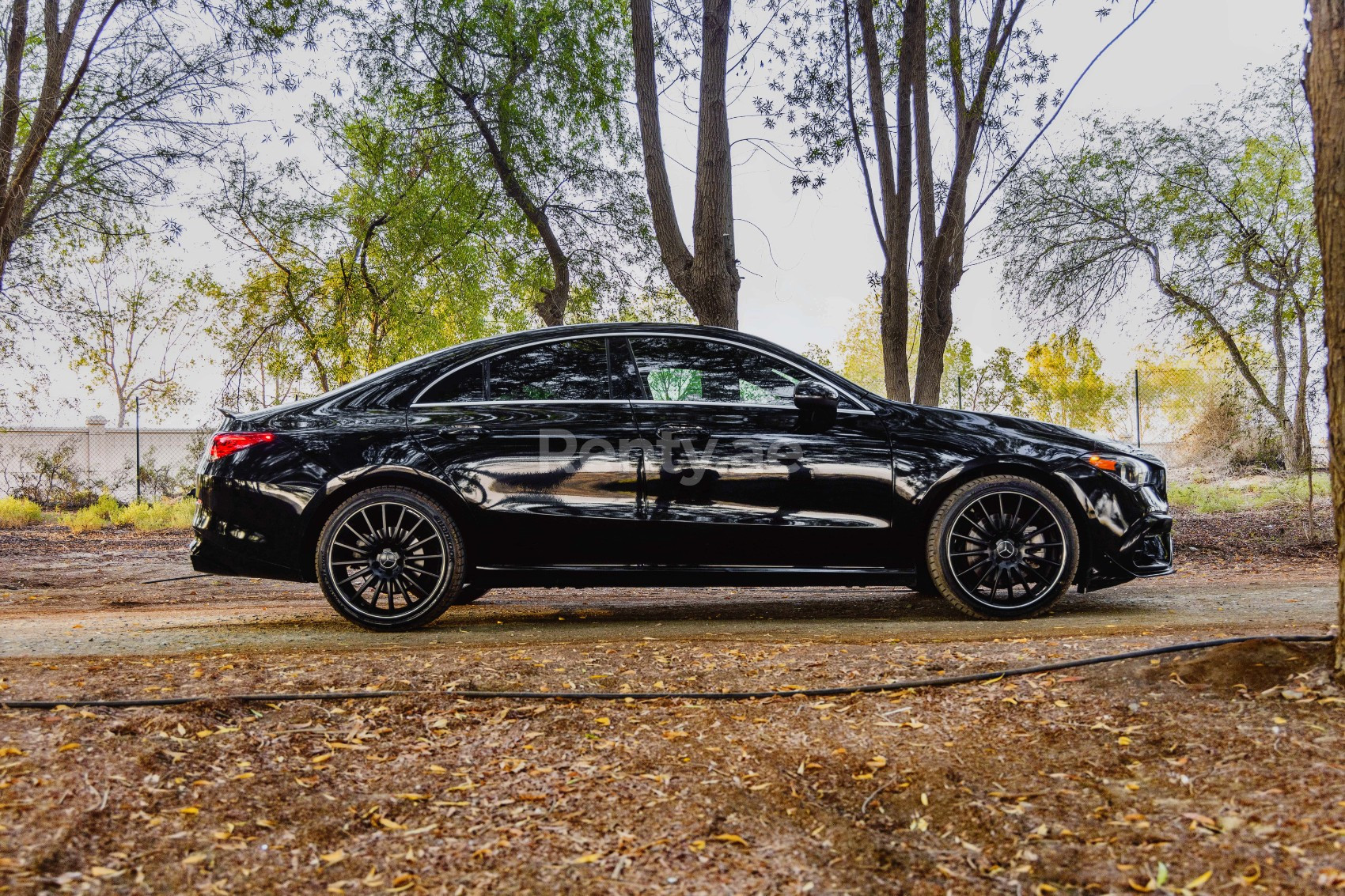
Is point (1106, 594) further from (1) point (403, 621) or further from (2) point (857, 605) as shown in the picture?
(1) point (403, 621)

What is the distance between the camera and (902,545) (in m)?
5.11

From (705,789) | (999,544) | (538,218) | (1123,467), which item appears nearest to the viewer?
(705,789)

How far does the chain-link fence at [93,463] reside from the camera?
17344 millimetres

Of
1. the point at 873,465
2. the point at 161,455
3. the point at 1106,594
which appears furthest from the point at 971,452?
the point at 161,455

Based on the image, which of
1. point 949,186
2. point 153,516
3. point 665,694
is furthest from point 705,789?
point 153,516

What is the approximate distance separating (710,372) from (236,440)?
2.65 meters

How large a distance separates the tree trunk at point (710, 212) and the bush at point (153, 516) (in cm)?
933

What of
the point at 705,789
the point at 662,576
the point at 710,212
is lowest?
the point at 705,789

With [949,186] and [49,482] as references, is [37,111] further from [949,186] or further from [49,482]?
[49,482]

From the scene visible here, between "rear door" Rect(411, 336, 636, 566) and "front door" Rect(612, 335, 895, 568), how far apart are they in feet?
0.53

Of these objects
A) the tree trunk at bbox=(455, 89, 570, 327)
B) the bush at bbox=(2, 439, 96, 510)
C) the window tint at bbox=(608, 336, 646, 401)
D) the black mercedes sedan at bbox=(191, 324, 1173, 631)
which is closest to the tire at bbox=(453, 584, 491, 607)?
the black mercedes sedan at bbox=(191, 324, 1173, 631)

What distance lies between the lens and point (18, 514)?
47.3ft

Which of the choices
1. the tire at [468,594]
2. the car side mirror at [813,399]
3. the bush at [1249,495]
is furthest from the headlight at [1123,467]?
the bush at [1249,495]

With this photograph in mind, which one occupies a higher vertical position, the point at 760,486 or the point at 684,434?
the point at 684,434
